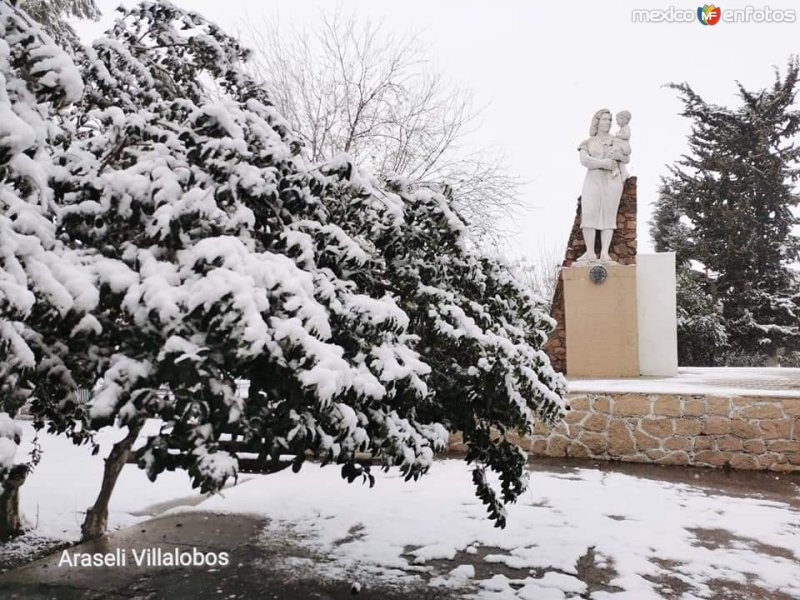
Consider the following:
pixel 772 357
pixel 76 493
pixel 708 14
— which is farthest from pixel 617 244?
pixel 772 357

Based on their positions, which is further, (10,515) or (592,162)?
(592,162)

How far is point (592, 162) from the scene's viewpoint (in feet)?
26.9

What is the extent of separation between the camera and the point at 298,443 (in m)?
1.69

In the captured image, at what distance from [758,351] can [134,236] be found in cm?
1678

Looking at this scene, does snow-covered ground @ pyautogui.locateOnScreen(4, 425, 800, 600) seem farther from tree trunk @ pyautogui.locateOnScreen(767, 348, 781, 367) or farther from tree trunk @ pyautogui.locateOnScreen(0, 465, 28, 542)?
tree trunk @ pyautogui.locateOnScreen(767, 348, 781, 367)

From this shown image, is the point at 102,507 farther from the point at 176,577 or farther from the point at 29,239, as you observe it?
the point at 29,239

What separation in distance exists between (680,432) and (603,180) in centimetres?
409

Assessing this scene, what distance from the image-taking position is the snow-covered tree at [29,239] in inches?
55.7

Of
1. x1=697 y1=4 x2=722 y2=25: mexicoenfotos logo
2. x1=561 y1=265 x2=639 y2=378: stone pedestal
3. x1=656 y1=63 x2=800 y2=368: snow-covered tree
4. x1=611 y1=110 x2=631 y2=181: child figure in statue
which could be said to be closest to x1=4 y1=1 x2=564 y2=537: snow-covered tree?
x1=561 y1=265 x2=639 y2=378: stone pedestal

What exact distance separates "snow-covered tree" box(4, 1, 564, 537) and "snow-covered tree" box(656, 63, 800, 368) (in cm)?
1481

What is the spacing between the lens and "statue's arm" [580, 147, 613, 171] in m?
8.12

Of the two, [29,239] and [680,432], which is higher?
[29,239]

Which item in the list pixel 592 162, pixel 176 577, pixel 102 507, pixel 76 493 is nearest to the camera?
pixel 176 577

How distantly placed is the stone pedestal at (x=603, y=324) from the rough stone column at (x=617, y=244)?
0.43m
